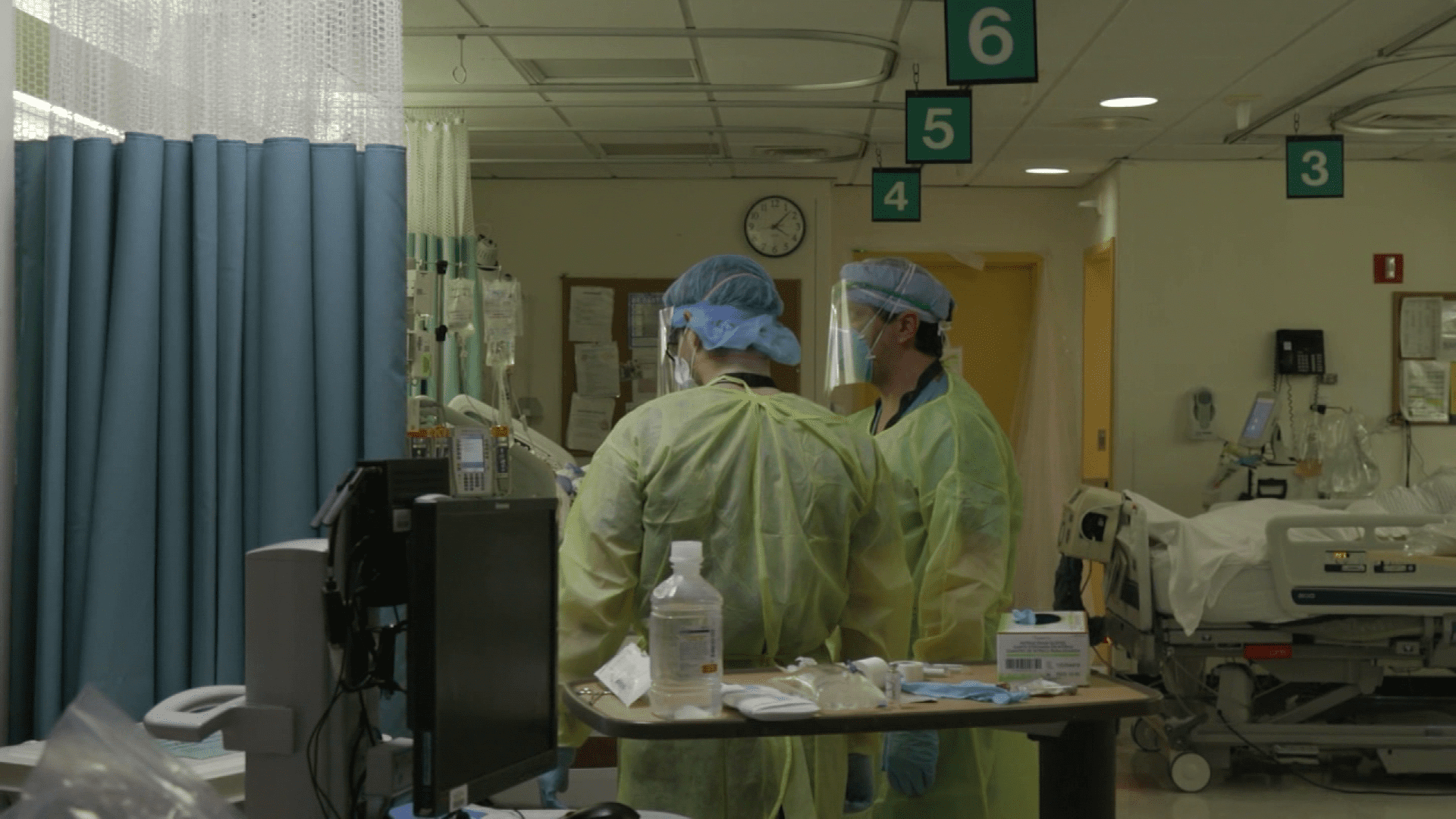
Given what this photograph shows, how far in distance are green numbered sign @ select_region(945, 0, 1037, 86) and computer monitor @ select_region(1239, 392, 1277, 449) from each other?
3.56m

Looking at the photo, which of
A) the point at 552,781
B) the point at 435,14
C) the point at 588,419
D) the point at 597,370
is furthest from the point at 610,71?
the point at 552,781

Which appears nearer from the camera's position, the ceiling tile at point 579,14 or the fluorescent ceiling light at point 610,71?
the ceiling tile at point 579,14

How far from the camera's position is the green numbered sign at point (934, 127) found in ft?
16.9

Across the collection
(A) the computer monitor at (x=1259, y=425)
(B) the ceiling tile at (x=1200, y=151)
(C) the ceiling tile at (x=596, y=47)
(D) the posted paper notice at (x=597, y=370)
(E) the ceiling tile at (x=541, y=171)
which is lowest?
(A) the computer monitor at (x=1259, y=425)

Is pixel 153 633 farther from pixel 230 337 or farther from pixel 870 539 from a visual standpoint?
pixel 870 539

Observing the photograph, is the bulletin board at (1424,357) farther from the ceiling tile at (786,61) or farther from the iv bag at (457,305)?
the iv bag at (457,305)

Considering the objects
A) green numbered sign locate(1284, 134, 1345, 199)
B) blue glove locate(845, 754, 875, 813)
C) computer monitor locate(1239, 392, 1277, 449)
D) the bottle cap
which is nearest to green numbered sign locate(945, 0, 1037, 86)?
blue glove locate(845, 754, 875, 813)

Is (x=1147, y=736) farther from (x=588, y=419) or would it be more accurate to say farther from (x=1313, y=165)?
(x=588, y=419)

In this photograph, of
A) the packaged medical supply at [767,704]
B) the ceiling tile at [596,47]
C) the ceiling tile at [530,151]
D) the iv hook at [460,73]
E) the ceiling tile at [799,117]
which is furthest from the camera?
the ceiling tile at [530,151]

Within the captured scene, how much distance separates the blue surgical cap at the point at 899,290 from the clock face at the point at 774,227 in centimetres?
484

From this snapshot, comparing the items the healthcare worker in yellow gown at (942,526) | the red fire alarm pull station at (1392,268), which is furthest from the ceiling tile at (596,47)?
the red fire alarm pull station at (1392,268)

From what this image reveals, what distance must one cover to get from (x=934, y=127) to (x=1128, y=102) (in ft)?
4.80

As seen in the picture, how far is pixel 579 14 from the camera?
4.87 m

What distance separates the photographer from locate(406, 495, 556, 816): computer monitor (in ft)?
4.66
